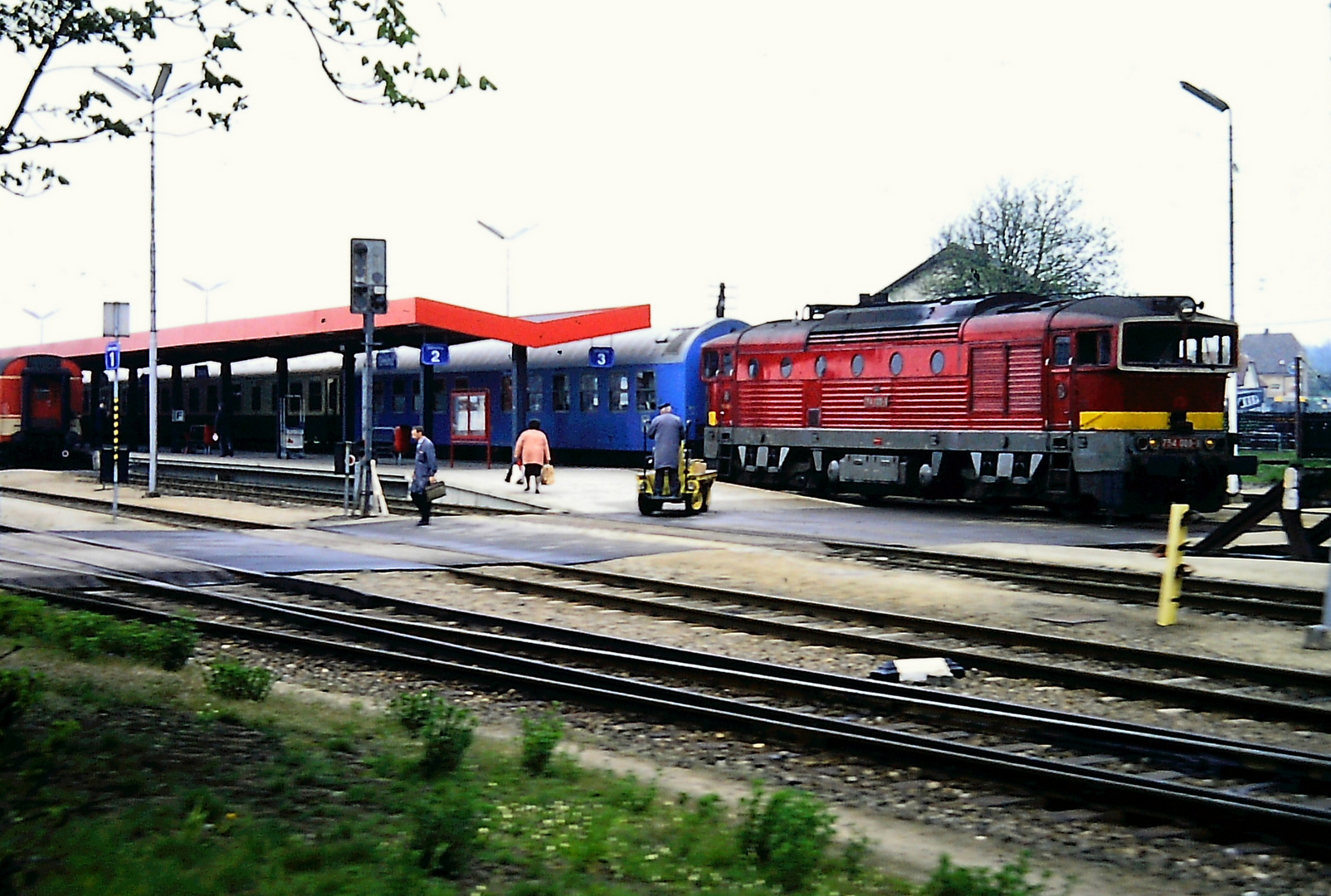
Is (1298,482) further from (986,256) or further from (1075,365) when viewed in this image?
(986,256)

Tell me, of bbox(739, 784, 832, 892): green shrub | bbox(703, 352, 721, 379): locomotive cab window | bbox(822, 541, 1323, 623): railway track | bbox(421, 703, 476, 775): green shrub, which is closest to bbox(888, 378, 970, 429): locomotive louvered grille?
bbox(703, 352, 721, 379): locomotive cab window

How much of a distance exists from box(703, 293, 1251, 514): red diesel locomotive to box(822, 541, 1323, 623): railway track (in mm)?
6009

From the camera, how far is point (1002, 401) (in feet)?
79.7

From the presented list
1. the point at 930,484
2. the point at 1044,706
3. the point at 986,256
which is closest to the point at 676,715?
the point at 1044,706

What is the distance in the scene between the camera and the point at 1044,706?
364 inches

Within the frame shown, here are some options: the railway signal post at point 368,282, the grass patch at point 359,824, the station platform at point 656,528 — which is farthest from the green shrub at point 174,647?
the railway signal post at point 368,282

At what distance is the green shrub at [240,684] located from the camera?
29.8 feet

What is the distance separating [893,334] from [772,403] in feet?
12.4

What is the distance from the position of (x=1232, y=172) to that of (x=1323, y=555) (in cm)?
1828

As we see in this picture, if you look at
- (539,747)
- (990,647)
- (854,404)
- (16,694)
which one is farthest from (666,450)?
(16,694)

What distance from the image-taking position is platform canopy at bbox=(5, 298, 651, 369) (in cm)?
3150

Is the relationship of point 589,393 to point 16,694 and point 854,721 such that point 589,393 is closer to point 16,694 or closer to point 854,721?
point 854,721

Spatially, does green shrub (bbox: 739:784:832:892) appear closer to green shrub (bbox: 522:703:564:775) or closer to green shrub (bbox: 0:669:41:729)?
green shrub (bbox: 522:703:564:775)

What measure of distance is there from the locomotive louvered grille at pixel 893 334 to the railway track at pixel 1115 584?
25.6ft
